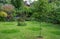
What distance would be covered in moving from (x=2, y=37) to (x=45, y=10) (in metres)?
3.65

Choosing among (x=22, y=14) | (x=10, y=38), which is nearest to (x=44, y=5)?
(x=10, y=38)

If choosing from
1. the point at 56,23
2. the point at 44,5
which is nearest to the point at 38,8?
the point at 44,5

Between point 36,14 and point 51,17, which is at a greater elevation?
point 36,14

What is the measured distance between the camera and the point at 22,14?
25375 mm

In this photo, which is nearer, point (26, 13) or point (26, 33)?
point (26, 33)

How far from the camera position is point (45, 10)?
465 inches

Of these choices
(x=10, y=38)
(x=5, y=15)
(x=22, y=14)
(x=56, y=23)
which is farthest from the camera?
(x=22, y=14)

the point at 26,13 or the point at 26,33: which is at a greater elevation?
the point at 26,33

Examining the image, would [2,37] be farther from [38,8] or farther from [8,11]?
[8,11]

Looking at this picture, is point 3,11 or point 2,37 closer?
point 2,37

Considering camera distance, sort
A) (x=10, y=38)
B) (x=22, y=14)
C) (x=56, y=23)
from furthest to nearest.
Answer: (x=22, y=14)
(x=56, y=23)
(x=10, y=38)

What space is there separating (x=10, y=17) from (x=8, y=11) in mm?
1052

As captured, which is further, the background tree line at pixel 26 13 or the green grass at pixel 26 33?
the background tree line at pixel 26 13

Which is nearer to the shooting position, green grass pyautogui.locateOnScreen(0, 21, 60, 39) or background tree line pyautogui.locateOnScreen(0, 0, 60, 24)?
green grass pyautogui.locateOnScreen(0, 21, 60, 39)
